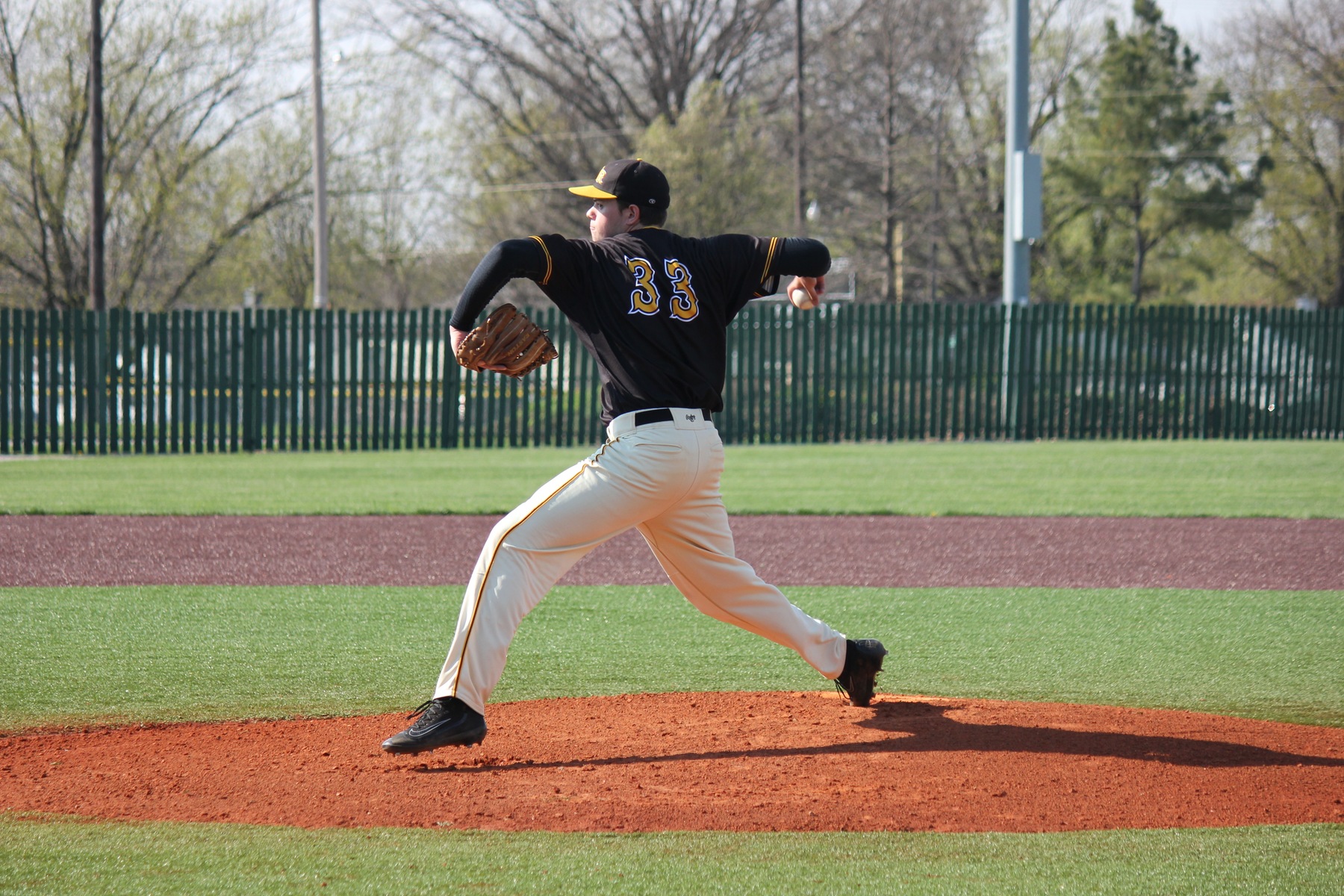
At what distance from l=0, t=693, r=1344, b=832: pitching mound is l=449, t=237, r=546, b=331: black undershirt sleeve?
155 cm

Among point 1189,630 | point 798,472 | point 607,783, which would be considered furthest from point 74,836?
point 798,472

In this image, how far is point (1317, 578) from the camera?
8.15 metres

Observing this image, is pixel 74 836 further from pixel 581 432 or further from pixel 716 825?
pixel 581 432

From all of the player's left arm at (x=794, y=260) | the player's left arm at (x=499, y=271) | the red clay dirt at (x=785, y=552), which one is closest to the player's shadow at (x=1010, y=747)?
the player's left arm at (x=499, y=271)

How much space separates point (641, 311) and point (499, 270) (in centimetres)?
52

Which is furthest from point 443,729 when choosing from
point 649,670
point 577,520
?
point 649,670

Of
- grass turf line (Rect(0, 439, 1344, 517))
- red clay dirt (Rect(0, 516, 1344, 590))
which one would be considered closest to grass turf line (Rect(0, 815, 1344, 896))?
red clay dirt (Rect(0, 516, 1344, 590))

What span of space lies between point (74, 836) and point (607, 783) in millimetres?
1564

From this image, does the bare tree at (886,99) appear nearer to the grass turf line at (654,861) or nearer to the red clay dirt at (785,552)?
the red clay dirt at (785,552)

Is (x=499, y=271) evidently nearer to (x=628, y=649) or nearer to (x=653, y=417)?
(x=653, y=417)

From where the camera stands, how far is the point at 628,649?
619 centimetres

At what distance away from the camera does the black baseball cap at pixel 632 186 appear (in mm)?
4434

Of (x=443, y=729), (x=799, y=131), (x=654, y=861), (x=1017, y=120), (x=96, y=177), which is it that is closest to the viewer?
(x=654, y=861)

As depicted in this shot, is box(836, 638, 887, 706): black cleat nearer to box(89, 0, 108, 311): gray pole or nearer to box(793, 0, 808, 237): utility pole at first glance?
box(89, 0, 108, 311): gray pole
